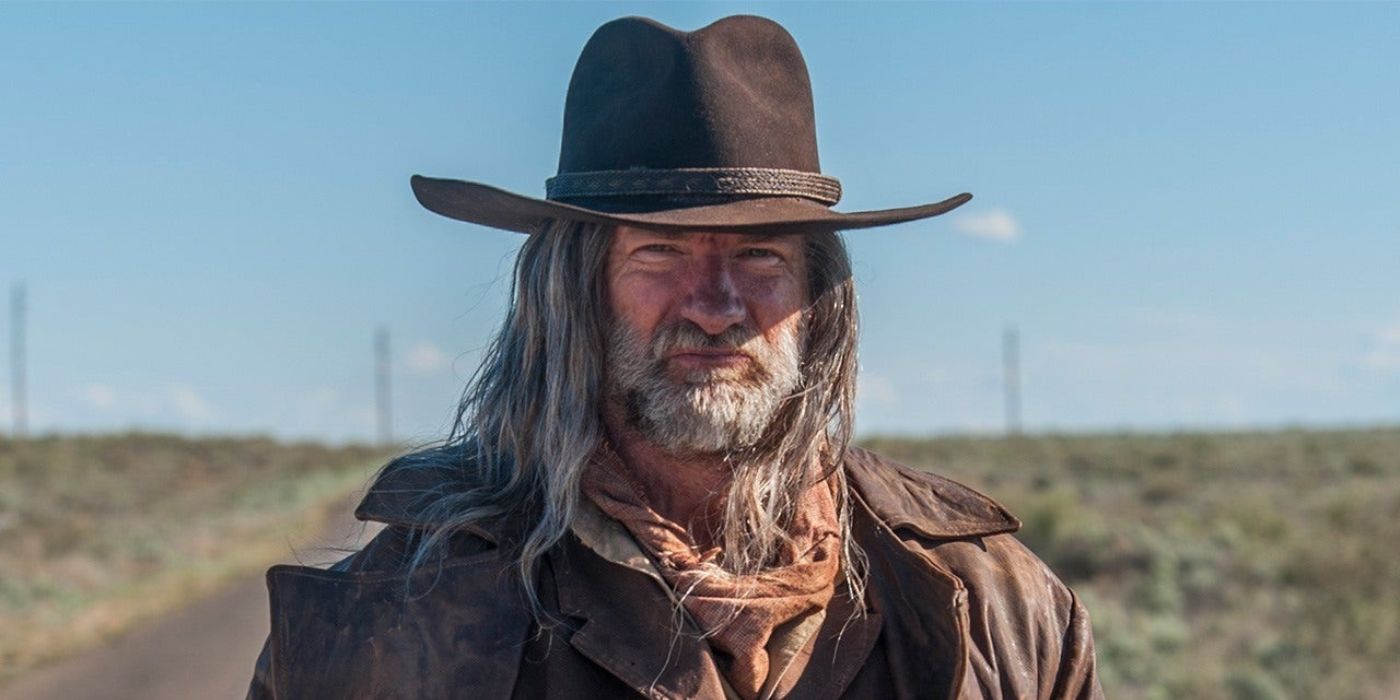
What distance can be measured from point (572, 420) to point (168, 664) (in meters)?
10.2

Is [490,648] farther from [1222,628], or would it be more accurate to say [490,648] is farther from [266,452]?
[266,452]

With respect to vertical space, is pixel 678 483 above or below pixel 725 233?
below

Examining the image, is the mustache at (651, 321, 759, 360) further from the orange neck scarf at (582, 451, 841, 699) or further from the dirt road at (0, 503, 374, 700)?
the dirt road at (0, 503, 374, 700)

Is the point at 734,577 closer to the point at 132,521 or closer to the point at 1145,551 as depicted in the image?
the point at 1145,551

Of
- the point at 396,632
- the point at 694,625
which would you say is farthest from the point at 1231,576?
the point at 396,632

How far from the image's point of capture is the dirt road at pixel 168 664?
37.6 feet

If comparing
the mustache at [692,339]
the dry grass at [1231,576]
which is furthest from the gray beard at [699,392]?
the dry grass at [1231,576]

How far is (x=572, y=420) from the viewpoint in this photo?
3457 millimetres

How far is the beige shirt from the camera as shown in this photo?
3.23 metres

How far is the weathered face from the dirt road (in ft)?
21.5

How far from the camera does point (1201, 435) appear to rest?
5044 cm

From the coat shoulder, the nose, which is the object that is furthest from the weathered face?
the coat shoulder

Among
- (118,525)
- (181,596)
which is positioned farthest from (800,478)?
(118,525)

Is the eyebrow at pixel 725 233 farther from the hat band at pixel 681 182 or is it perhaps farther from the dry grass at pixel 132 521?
the dry grass at pixel 132 521
